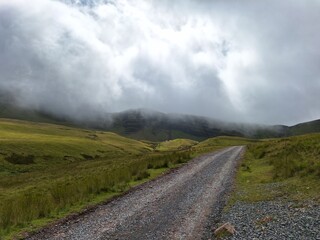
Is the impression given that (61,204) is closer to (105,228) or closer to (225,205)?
(105,228)

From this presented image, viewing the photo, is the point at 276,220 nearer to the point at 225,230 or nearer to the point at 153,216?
the point at 225,230

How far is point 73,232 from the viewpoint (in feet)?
49.8

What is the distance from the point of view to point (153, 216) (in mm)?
17234

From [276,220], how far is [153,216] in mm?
5984

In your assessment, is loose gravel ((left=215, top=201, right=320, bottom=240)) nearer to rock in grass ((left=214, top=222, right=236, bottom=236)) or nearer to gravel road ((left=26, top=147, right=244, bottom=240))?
rock in grass ((left=214, top=222, right=236, bottom=236))

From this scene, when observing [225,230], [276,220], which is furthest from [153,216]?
[276,220]

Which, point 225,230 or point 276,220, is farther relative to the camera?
point 276,220

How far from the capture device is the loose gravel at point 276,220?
486 inches

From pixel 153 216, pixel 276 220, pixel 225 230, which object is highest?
pixel 276 220

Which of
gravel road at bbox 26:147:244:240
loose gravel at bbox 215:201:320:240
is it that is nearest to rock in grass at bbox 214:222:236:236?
loose gravel at bbox 215:201:320:240

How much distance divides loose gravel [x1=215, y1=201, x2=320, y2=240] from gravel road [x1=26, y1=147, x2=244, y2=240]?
128 centimetres

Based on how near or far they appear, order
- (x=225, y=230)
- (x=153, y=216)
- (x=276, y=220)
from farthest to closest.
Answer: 1. (x=153, y=216)
2. (x=276, y=220)
3. (x=225, y=230)

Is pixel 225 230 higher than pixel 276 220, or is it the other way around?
pixel 276 220

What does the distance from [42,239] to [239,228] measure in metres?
8.20
